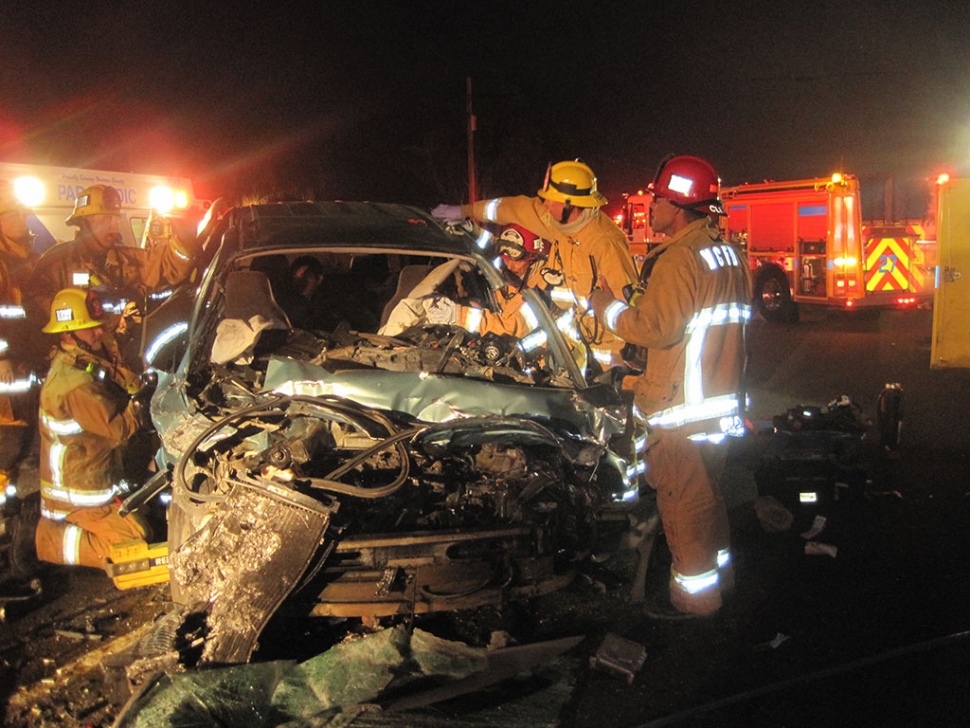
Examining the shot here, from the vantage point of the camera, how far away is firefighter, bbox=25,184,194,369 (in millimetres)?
5621

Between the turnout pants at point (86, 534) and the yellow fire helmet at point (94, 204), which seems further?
the yellow fire helmet at point (94, 204)

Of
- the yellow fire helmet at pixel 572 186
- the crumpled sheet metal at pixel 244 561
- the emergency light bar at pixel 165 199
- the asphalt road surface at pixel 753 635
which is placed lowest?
the asphalt road surface at pixel 753 635

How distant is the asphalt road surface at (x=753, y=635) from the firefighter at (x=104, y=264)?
7.33 feet

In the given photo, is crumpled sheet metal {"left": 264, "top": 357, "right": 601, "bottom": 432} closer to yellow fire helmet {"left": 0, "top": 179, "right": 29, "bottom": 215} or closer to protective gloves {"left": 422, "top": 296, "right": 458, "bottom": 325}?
protective gloves {"left": 422, "top": 296, "right": 458, "bottom": 325}

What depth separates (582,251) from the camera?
478cm

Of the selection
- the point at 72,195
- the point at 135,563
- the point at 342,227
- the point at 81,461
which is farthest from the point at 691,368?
the point at 72,195

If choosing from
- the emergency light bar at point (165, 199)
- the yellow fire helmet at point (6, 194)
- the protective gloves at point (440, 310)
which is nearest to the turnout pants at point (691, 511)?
the protective gloves at point (440, 310)

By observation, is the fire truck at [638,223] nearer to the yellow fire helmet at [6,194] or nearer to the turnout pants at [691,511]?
the yellow fire helmet at [6,194]

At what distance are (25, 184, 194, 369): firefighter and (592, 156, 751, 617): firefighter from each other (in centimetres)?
350

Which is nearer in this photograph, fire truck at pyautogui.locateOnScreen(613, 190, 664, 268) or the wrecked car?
the wrecked car

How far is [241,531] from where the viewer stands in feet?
9.76

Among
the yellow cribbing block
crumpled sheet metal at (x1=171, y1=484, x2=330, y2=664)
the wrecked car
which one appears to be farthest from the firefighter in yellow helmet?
crumpled sheet metal at (x1=171, y1=484, x2=330, y2=664)

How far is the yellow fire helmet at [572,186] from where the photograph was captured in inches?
183

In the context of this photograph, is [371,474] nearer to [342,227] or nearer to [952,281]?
[342,227]
